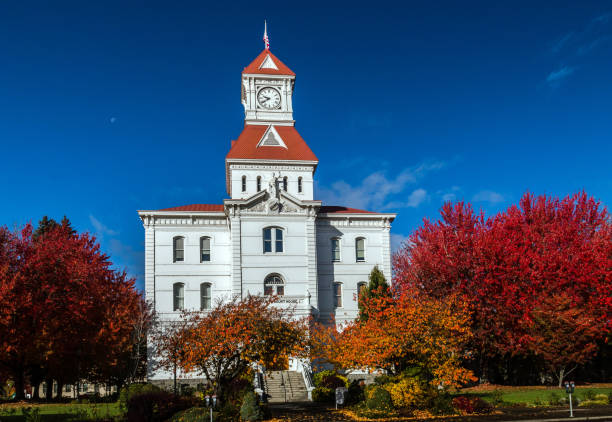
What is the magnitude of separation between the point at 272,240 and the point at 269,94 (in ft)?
41.8

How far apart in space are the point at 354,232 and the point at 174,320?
14.3m

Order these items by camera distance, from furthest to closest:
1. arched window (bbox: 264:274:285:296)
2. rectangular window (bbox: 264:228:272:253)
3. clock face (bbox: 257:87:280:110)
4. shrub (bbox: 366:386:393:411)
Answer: clock face (bbox: 257:87:280:110) → rectangular window (bbox: 264:228:272:253) → arched window (bbox: 264:274:285:296) → shrub (bbox: 366:386:393:411)

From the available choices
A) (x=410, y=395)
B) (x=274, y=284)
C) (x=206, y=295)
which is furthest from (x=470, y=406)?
(x=206, y=295)

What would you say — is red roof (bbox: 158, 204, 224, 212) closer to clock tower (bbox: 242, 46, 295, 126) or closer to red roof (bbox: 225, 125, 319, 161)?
red roof (bbox: 225, 125, 319, 161)

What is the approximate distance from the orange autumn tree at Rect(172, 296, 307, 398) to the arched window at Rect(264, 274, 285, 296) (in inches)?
688

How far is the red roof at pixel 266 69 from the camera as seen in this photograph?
46.1m

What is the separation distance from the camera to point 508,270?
31.9 meters

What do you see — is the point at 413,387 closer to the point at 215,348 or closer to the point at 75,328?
the point at 215,348

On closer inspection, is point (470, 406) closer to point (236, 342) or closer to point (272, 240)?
point (236, 342)

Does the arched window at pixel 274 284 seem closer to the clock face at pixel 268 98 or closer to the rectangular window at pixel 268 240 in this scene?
the rectangular window at pixel 268 240

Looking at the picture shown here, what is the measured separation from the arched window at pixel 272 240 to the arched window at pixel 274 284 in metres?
1.81

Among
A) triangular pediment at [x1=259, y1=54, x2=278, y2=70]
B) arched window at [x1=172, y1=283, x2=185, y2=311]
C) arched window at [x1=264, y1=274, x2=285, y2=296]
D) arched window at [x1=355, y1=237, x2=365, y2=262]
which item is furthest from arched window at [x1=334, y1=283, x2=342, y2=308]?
triangular pediment at [x1=259, y1=54, x2=278, y2=70]

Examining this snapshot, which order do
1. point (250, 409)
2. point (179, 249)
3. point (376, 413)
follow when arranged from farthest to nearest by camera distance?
1. point (179, 249)
2. point (376, 413)
3. point (250, 409)

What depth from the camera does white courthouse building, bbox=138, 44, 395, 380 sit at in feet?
131
